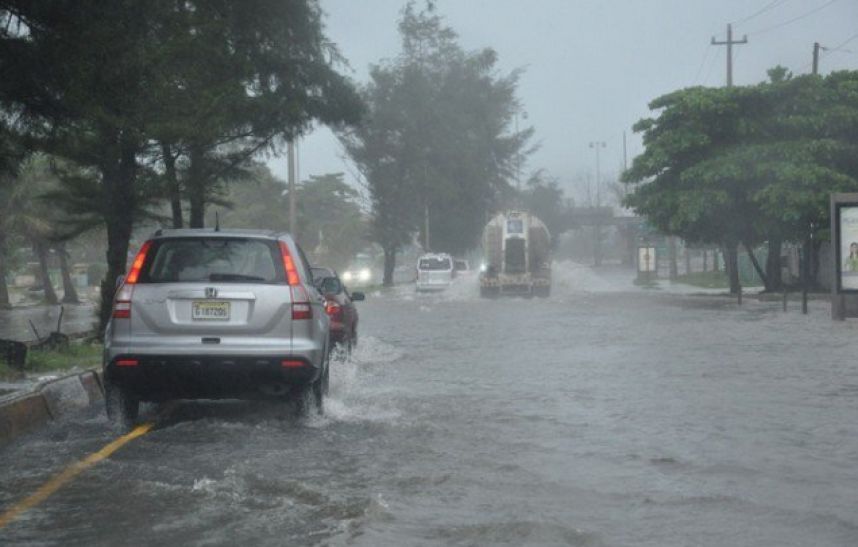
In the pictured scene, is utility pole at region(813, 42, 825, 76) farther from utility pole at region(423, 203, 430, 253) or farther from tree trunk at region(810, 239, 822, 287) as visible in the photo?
utility pole at region(423, 203, 430, 253)

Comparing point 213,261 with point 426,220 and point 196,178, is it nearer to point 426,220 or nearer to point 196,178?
point 196,178

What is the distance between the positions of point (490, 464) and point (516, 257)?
38.5 m

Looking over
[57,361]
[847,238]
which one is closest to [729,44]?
[847,238]

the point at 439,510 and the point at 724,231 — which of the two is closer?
the point at 439,510

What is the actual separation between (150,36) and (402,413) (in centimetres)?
521

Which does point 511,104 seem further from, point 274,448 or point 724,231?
point 274,448

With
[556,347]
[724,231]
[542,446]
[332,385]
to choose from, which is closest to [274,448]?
[542,446]

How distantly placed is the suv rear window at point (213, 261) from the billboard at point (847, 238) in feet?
58.7

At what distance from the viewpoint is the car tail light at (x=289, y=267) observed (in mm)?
10469

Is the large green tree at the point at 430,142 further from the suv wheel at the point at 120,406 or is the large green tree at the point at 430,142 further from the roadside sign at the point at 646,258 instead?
the suv wheel at the point at 120,406

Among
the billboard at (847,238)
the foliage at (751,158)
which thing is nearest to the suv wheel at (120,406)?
the billboard at (847,238)

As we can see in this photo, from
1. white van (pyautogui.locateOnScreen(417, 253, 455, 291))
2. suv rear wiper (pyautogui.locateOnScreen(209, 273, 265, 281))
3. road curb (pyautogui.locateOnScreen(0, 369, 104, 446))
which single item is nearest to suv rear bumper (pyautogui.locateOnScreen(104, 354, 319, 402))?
suv rear wiper (pyautogui.locateOnScreen(209, 273, 265, 281))

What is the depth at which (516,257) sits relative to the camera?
4694 centimetres

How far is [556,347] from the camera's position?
2003 cm
